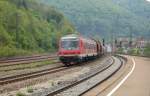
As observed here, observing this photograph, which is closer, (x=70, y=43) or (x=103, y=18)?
(x=70, y=43)

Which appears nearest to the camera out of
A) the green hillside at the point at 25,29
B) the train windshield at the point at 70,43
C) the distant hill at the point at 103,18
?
the train windshield at the point at 70,43

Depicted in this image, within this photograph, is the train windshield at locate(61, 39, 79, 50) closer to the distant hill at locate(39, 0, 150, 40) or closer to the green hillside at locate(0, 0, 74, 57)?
the green hillside at locate(0, 0, 74, 57)

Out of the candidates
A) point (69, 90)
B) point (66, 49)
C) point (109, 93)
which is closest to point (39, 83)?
point (69, 90)

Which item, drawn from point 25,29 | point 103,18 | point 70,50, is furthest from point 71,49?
point 103,18

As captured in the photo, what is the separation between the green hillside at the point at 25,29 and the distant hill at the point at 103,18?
22837 mm

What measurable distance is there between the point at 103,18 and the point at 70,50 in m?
98.3

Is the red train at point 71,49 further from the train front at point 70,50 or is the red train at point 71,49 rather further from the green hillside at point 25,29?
the green hillside at point 25,29

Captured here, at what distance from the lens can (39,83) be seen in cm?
2542

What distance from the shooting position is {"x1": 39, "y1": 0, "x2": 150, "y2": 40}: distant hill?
442 feet

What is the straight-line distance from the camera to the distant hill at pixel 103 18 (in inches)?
5305

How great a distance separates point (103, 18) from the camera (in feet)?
465

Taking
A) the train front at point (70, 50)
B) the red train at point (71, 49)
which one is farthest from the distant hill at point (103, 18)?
the train front at point (70, 50)

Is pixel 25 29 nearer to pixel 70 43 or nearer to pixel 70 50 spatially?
pixel 70 43

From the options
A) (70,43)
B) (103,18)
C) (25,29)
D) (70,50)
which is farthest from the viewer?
(103,18)
